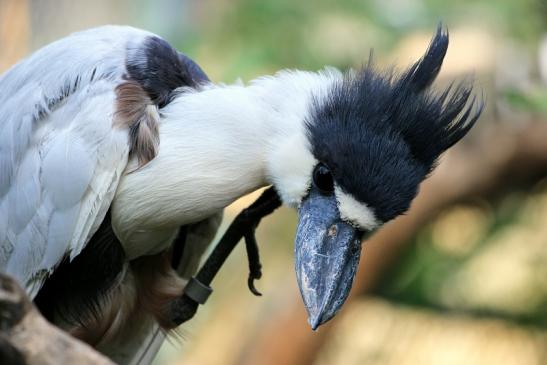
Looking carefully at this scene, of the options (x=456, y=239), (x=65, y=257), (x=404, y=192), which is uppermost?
(x=404, y=192)

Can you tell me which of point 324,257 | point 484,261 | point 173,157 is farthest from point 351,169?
point 484,261

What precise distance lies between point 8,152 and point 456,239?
124 inches

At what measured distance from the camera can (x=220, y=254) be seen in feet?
8.67

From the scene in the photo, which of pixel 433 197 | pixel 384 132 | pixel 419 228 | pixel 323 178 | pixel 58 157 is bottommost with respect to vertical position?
pixel 419 228

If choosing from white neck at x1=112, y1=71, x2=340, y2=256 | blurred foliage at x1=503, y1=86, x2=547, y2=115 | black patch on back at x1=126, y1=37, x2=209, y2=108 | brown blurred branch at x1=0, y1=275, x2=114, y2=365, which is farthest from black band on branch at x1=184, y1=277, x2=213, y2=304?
blurred foliage at x1=503, y1=86, x2=547, y2=115

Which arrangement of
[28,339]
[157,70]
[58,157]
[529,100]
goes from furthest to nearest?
1. [529,100]
2. [157,70]
3. [58,157]
4. [28,339]

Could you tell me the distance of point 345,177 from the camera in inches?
86.8

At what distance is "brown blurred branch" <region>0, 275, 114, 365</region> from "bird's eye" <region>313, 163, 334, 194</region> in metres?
0.83

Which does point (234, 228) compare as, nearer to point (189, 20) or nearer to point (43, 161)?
point (43, 161)

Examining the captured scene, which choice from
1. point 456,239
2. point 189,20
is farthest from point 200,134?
point 189,20

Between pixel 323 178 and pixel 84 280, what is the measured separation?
2.49ft

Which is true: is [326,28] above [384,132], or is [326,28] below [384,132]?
below

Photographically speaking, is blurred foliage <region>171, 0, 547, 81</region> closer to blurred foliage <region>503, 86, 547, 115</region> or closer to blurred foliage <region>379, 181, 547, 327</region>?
blurred foliage <region>379, 181, 547, 327</region>

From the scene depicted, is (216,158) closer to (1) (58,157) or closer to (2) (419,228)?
(1) (58,157)
